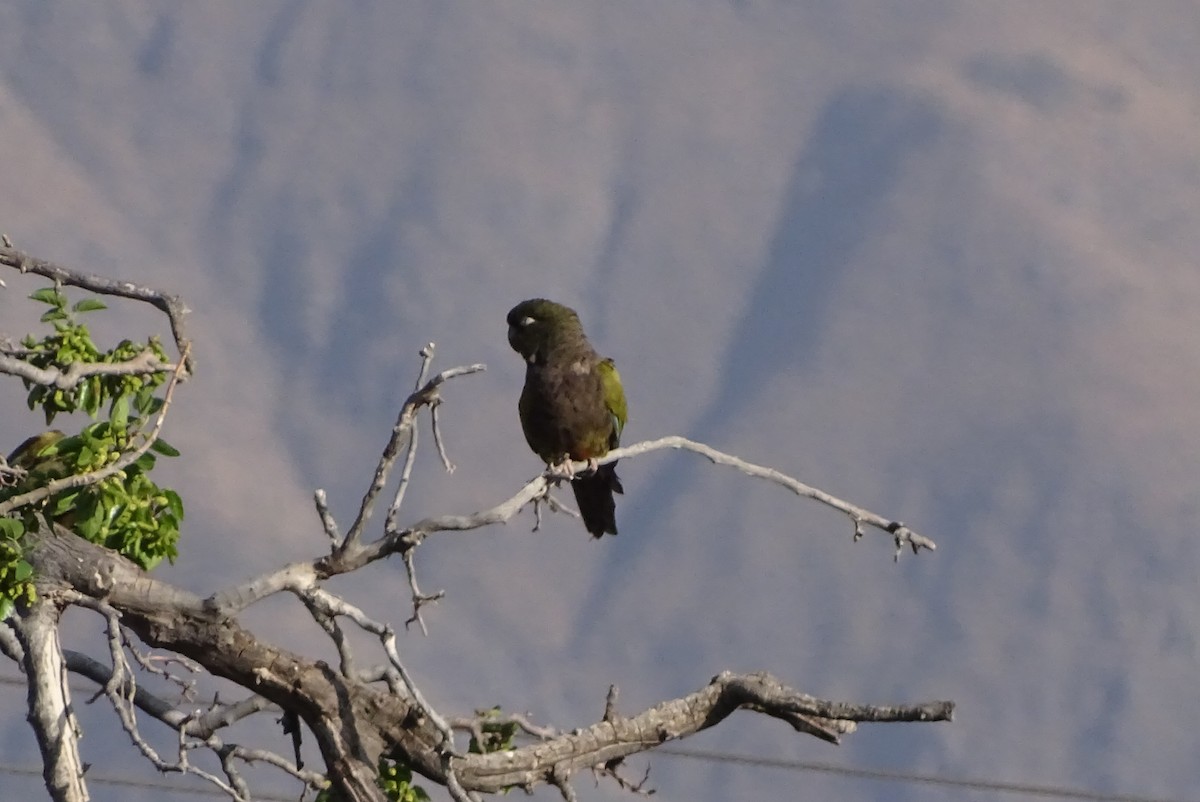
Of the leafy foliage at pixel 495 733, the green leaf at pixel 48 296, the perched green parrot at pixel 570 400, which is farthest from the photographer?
the perched green parrot at pixel 570 400

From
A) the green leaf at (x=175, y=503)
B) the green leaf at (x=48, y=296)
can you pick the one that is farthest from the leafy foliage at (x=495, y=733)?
the green leaf at (x=48, y=296)

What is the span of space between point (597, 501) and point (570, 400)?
73 centimetres

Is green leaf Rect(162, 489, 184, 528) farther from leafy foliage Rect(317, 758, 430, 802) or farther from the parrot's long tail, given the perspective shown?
the parrot's long tail

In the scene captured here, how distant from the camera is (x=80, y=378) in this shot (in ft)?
17.6

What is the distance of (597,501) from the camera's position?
9.70 metres

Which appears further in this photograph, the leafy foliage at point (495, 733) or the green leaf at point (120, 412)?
the leafy foliage at point (495, 733)

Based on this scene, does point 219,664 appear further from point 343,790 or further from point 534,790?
point 534,790

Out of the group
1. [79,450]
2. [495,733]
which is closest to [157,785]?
[495,733]

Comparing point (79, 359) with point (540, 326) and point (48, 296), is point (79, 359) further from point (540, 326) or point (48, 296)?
point (540, 326)

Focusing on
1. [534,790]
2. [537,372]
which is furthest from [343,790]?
[537,372]

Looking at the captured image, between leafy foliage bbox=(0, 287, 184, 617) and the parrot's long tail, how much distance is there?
400 cm

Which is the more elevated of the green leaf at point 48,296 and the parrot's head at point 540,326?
the parrot's head at point 540,326

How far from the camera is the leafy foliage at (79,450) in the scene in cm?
559

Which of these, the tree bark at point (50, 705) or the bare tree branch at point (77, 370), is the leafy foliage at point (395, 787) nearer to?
the tree bark at point (50, 705)
